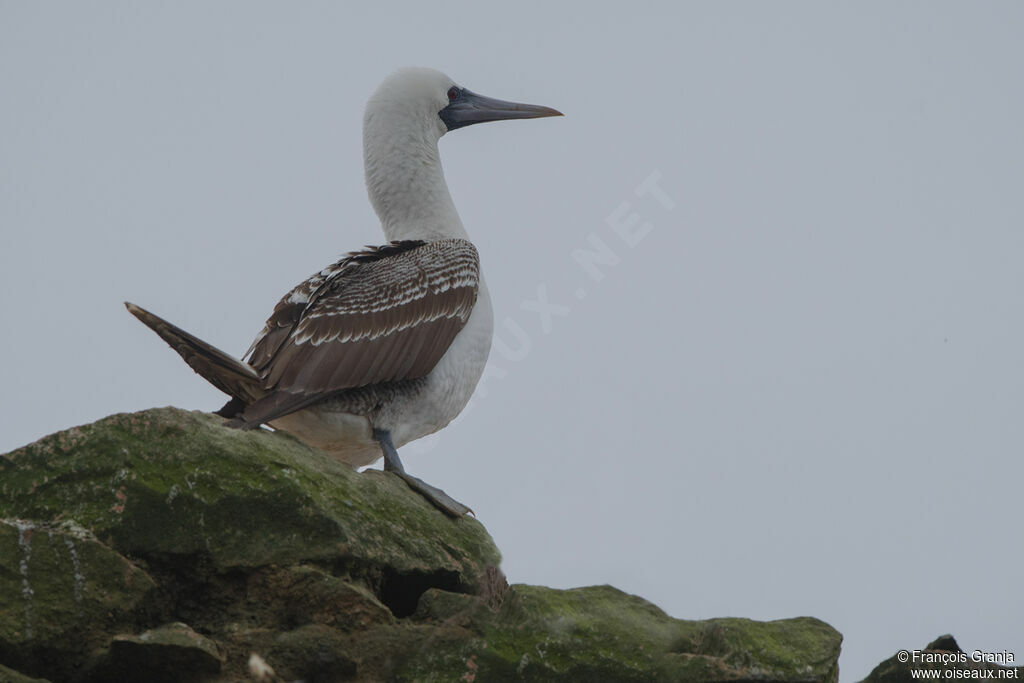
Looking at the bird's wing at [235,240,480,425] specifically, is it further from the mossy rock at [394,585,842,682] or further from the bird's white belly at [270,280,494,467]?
the mossy rock at [394,585,842,682]

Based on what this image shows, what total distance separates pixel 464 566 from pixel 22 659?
2537 mm

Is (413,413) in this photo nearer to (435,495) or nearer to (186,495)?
(435,495)

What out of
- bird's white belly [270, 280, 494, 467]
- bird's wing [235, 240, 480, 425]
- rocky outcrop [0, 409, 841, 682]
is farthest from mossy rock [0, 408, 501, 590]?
bird's white belly [270, 280, 494, 467]

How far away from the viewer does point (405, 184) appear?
10.7 metres

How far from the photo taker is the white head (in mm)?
10711

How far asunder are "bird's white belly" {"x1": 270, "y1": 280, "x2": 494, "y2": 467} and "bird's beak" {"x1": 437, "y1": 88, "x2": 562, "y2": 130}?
2.65 m

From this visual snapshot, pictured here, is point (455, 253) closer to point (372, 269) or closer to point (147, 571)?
point (372, 269)

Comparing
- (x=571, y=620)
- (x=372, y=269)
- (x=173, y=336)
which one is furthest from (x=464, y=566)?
(x=372, y=269)

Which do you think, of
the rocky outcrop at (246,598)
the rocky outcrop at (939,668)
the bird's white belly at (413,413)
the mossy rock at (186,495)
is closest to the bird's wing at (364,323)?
the bird's white belly at (413,413)

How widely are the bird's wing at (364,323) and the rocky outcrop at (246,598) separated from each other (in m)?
1.90

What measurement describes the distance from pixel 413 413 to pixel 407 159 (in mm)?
2596

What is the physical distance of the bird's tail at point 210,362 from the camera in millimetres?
7492

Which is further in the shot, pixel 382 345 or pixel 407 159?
pixel 407 159

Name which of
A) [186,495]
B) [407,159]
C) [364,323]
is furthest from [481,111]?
[186,495]
